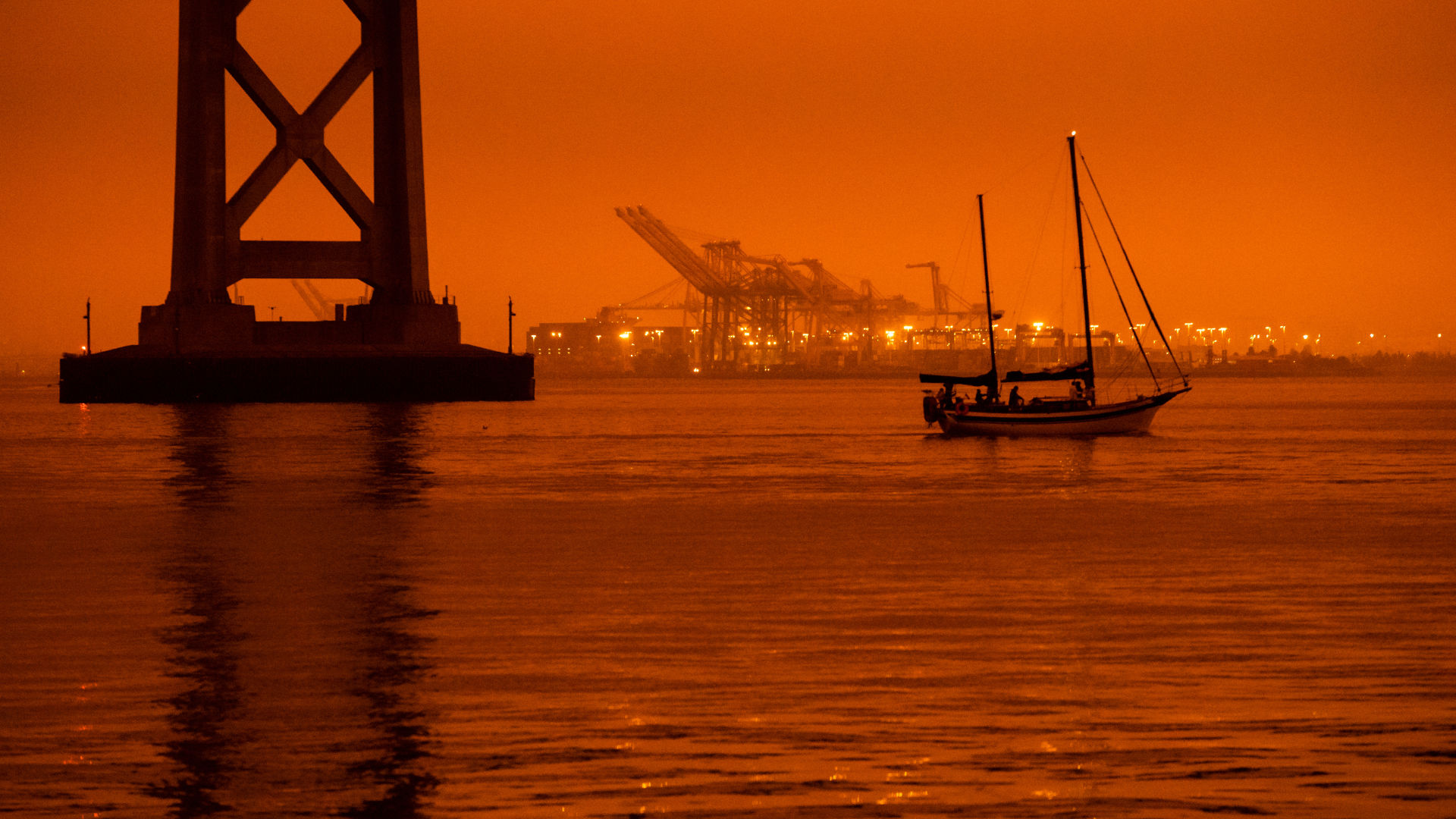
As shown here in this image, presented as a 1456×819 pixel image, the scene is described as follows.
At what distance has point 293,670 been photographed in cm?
916

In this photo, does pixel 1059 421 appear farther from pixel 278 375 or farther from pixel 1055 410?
pixel 278 375

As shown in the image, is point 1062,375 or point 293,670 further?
point 1062,375

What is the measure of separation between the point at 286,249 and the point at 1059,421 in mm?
30113

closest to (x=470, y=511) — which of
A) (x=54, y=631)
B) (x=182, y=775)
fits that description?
(x=54, y=631)

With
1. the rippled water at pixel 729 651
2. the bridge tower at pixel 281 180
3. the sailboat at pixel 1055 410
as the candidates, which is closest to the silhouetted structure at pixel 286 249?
the bridge tower at pixel 281 180

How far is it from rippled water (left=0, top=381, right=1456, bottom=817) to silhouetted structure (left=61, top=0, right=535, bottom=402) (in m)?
35.6

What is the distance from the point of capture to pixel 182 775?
22.0ft

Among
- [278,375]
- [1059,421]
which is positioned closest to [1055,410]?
[1059,421]

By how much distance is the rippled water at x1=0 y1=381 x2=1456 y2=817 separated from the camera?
6.53 metres

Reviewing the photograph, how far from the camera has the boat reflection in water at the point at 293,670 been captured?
6.55 meters

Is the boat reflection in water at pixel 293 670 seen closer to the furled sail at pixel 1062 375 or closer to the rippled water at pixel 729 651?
the rippled water at pixel 729 651

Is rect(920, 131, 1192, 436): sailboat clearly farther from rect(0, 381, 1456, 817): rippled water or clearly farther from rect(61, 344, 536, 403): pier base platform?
rect(61, 344, 536, 403): pier base platform

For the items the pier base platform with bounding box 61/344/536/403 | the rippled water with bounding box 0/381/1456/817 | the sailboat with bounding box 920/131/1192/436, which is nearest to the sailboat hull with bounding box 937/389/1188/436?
the sailboat with bounding box 920/131/1192/436

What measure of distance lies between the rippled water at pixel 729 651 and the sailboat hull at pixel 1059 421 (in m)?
15.8
